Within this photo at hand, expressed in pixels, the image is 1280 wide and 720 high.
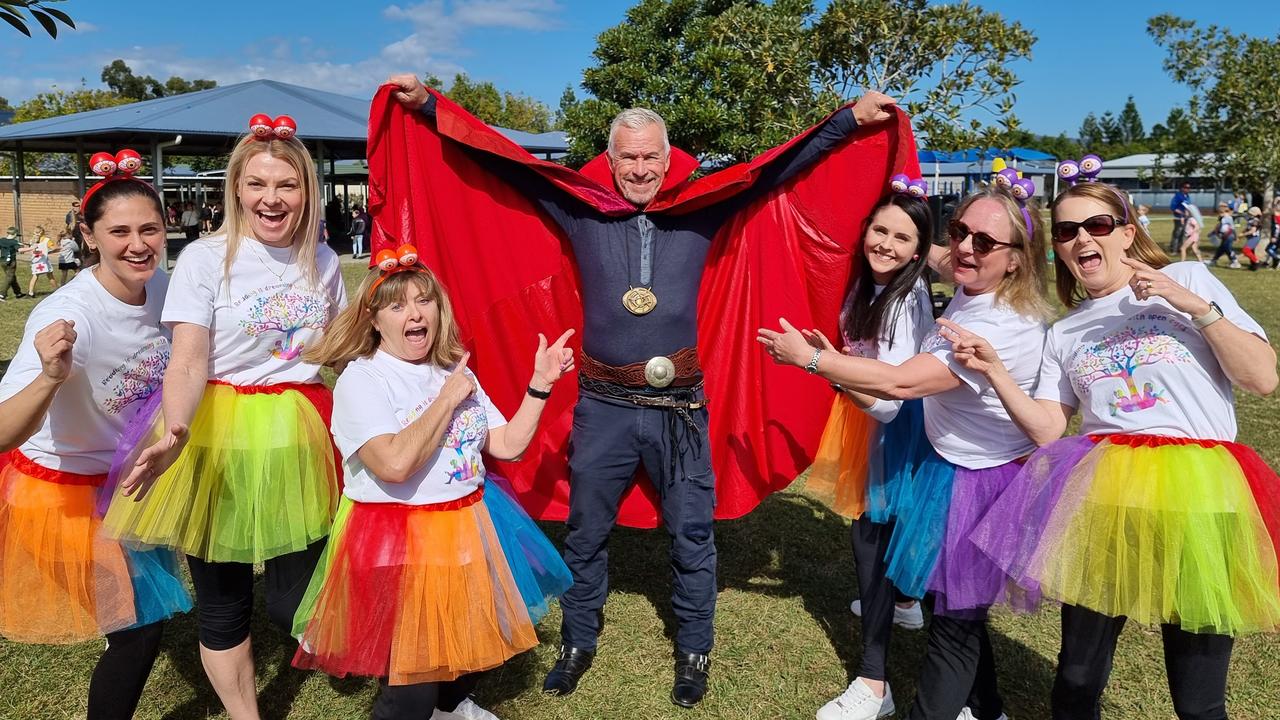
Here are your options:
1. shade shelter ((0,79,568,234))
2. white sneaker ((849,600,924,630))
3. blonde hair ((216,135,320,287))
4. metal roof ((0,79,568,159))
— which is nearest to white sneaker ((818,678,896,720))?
white sneaker ((849,600,924,630))

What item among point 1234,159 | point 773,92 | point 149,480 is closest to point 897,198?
point 149,480

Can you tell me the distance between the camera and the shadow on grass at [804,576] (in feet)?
12.5

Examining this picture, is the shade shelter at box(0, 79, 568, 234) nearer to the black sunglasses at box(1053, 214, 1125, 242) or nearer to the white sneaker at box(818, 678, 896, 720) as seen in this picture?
the white sneaker at box(818, 678, 896, 720)

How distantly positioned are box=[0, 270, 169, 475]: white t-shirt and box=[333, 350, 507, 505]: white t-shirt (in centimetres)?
72

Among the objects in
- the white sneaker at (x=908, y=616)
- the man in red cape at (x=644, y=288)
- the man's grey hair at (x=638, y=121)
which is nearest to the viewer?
the man's grey hair at (x=638, y=121)

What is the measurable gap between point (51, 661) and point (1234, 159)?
2692cm

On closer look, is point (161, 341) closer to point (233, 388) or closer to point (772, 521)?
point (233, 388)

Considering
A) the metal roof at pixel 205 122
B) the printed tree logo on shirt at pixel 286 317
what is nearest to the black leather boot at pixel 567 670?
the printed tree logo on shirt at pixel 286 317

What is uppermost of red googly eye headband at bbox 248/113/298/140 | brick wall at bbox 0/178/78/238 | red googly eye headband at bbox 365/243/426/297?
brick wall at bbox 0/178/78/238

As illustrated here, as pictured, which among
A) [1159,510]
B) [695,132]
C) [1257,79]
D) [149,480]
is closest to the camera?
[1159,510]

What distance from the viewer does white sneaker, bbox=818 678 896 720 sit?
3.42 metres

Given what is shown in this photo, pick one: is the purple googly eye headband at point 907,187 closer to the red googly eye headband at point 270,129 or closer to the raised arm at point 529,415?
the raised arm at point 529,415

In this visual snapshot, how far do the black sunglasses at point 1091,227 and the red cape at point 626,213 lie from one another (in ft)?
3.55

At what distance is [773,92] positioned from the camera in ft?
28.2
